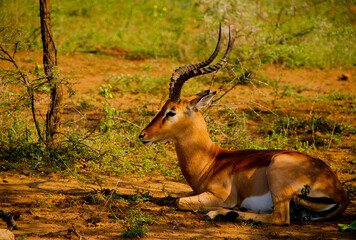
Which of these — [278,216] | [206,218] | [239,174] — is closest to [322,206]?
[278,216]

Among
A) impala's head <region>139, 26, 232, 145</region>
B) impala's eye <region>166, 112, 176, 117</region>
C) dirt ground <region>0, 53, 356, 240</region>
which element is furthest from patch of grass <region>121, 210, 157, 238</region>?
impala's eye <region>166, 112, 176, 117</region>

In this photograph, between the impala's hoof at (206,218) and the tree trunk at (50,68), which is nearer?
the impala's hoof at (206,218)

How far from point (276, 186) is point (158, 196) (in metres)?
1.40

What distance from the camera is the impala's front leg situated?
4.76m

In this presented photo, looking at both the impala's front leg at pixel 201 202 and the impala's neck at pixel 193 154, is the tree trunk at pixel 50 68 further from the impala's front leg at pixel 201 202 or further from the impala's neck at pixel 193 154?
the impala's front leg at pixel 201 202

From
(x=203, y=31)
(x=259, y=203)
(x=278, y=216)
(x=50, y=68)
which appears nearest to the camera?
(x=278, y=216)

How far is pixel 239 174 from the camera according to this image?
192 inches

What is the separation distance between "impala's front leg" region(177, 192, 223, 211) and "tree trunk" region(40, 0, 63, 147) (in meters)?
2.04

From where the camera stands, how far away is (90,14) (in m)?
14.2

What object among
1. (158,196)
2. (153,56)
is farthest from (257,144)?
(153,56)

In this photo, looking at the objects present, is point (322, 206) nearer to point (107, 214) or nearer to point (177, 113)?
point (177, 113)

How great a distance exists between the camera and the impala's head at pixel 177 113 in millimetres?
5046

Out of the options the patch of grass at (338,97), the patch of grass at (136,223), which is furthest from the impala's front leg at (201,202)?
the patch of grass at (338,97)

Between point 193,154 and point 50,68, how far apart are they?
2.10 m
